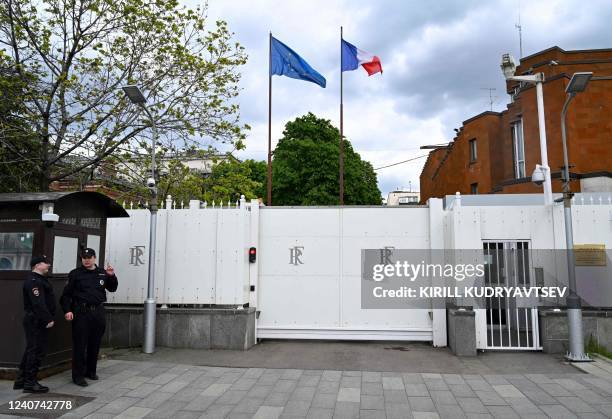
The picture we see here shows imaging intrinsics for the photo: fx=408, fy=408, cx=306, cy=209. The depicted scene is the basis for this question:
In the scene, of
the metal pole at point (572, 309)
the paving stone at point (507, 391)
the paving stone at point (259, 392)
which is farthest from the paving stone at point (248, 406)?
the metal pole at point (572, 309)

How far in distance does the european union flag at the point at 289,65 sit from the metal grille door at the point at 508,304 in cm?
803

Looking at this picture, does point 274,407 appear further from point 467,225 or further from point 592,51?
point 592,51

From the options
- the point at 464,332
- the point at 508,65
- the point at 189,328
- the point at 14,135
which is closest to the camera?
the point at 464,332

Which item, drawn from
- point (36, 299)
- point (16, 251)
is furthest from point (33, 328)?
point (16, 251)

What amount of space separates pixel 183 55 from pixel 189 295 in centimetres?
646

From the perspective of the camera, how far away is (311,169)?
92.5 feet

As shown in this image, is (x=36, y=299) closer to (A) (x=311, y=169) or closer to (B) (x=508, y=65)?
(B) (x=508, y=65)

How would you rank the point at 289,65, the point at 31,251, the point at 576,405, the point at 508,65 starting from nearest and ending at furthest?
the point at 576,405 < the point at 31,251 < the point at 508,65 < the point at 289,65

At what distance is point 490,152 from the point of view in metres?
20.9

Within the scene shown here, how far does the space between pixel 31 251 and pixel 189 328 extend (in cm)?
322

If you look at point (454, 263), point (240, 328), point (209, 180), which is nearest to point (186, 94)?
point (209, 180)

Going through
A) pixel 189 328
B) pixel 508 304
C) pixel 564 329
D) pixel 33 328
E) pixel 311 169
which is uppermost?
pixel 311 169

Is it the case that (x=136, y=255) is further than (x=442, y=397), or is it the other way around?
(x=136, y=255)

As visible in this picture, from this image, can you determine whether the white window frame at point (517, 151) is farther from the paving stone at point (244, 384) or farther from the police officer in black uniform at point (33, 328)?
the police officer in black uniform at point (33, 328)
